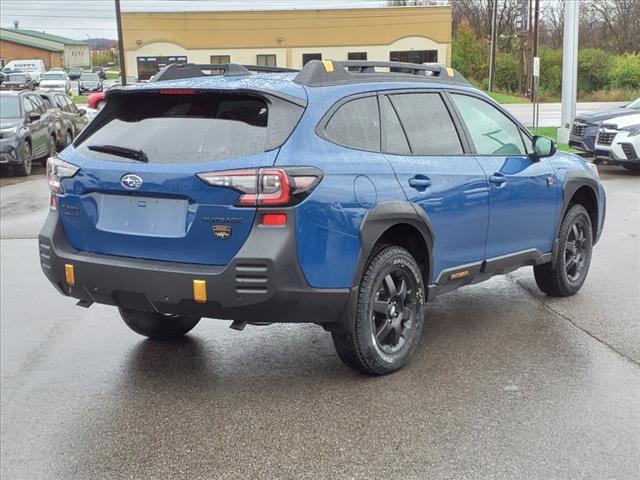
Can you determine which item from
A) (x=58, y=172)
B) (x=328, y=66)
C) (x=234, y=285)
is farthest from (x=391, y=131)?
(x=58, y=172)

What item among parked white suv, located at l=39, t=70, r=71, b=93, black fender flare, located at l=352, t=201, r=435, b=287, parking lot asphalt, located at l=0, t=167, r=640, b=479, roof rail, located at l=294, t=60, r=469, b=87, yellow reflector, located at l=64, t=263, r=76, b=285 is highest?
parked white suv, located at l=39, t=70, r=71, b=93

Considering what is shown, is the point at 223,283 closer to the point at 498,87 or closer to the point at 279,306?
the point at 279,306

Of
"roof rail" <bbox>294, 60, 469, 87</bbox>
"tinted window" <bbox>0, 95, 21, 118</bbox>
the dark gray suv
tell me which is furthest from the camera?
"tinted window" <bbox>0, 95, 21, 118</bbox>

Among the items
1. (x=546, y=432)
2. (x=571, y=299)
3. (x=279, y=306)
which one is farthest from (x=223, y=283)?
(x=571, y=299)

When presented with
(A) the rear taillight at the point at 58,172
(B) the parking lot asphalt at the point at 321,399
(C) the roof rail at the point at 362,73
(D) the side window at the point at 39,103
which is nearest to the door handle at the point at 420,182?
(C) the roof rail at the point at 362,73

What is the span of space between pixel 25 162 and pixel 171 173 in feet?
44.2

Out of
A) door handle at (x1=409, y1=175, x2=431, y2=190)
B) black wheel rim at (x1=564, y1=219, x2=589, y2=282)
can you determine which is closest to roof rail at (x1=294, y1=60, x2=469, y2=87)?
door handle at (x1=409, y1=175, x2=431, y2=190)

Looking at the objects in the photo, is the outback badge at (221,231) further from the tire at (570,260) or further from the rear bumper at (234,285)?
the tire at (570,260)

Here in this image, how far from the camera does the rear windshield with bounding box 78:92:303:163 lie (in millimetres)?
4141

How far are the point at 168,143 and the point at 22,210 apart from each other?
864 centimetres

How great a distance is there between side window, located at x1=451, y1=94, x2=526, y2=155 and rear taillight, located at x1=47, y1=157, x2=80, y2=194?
2.63 m

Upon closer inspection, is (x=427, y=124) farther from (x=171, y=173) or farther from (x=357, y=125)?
(x=171, y=173)

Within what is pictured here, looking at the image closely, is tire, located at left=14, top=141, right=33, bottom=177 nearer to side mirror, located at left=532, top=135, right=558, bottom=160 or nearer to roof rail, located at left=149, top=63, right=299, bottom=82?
roof rail, located at left=149, top=63, right=299, bottom=82

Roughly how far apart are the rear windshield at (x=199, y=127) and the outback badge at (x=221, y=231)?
366 mm
